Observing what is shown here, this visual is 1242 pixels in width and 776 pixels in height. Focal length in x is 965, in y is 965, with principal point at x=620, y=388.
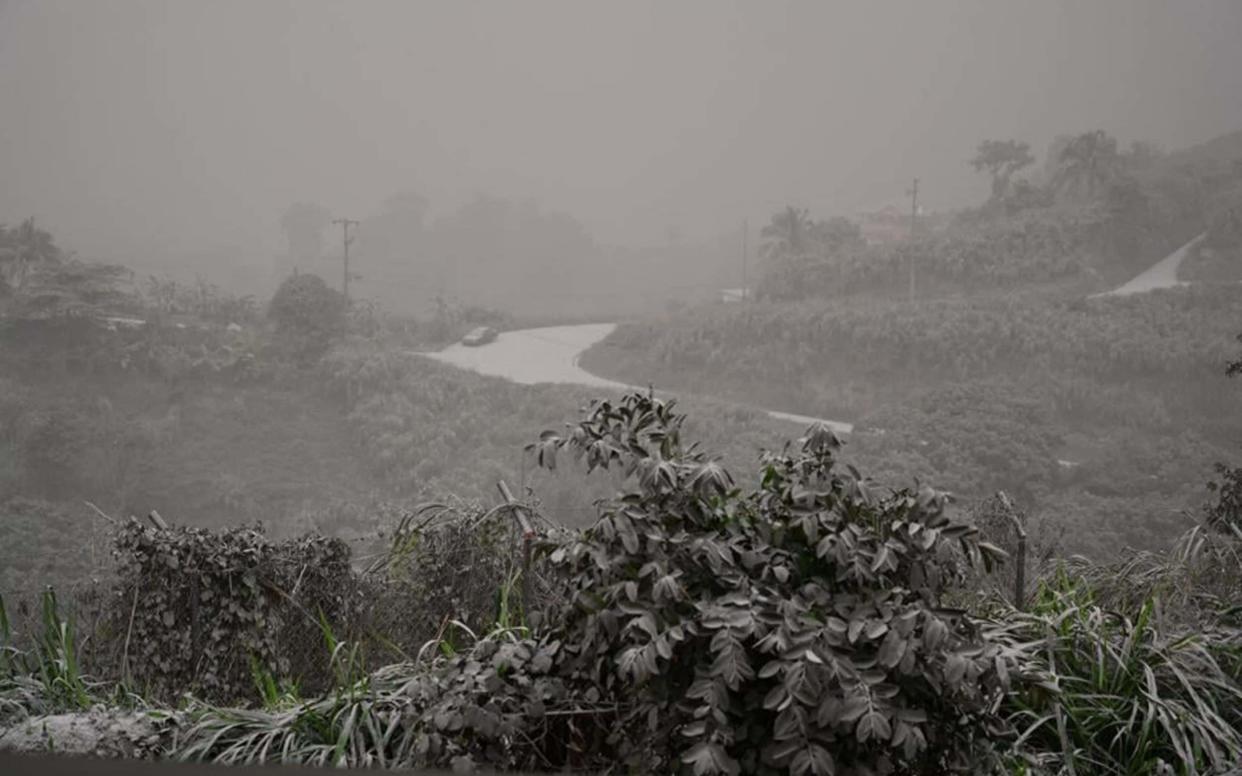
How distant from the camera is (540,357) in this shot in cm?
1343

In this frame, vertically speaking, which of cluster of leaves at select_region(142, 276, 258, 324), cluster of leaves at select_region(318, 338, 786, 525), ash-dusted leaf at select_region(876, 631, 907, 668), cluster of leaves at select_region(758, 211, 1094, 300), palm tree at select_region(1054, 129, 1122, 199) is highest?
palm tree at select_region(1054, 129, 1122, 199)

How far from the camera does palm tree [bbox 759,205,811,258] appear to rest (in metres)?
14.8

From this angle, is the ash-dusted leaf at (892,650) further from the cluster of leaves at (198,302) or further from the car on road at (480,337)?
the cluster of leaves at (198,302)

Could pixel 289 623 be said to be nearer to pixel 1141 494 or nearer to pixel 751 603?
pixel 751 603

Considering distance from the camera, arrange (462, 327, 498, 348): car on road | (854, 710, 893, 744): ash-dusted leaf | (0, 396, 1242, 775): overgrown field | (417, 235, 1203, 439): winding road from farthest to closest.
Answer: (462, 327, 498, 348): car on road → (417, 235, 1203, 439): winding road → (0, 396, 1242, 775): overgrown field → (854, 710, 893, 744): ash-dusted leaf

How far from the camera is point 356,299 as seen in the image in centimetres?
1508

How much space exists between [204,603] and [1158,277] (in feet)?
40.4

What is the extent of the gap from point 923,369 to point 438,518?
9.87m

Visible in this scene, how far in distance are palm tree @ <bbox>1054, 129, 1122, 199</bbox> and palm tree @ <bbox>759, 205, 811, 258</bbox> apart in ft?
12.0

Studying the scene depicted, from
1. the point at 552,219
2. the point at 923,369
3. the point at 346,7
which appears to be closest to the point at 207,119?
the point at 346,7

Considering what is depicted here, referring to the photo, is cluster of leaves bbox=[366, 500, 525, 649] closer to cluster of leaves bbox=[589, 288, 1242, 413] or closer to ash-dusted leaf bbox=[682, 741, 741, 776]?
ash-dusted leaf bbox=[682, 741, 741, 776]

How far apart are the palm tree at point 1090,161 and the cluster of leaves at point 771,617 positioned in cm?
1331

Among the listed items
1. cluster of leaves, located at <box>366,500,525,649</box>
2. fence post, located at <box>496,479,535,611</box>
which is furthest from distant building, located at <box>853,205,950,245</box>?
fence post, located at <box>496,479,535,611</box>

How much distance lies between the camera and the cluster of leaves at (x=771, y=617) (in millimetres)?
1340
